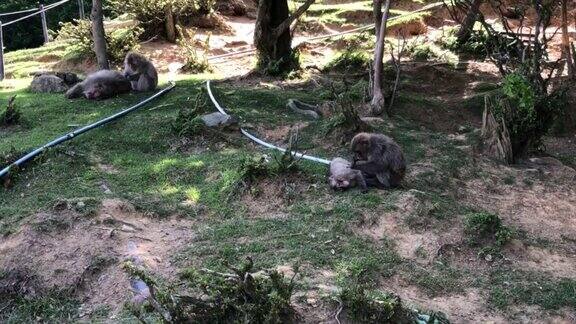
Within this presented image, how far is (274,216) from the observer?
662 cm

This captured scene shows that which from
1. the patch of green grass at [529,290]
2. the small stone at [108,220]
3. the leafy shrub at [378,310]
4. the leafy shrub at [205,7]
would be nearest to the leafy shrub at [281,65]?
the leafy shrub at [205,7]

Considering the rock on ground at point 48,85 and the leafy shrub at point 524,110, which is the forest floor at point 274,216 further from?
the rock on ground at point 48,85

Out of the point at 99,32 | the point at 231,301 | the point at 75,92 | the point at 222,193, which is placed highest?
the point at 99,32

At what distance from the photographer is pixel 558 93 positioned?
346 inches

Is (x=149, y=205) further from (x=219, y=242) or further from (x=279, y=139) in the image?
(x=279, y=139)

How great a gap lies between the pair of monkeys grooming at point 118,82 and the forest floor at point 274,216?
316mm

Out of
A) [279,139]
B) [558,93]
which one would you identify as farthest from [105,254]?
[558,93]

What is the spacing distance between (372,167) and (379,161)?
0.11 meters

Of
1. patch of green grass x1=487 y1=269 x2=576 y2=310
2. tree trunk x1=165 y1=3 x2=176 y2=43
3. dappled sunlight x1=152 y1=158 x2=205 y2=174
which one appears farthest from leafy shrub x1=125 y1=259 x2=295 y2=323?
tree trunk x1=165 y1=3 x2=176 y2=43

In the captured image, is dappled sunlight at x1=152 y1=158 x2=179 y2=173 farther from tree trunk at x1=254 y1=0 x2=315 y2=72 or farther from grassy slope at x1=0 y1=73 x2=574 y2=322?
tree trunk at x1=254 y1=0 x2=315 y2=72

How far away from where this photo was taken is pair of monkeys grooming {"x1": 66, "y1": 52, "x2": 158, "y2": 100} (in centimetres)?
1096

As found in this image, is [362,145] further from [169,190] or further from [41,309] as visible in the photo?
[41,309]

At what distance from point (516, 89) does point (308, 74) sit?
5823 mm

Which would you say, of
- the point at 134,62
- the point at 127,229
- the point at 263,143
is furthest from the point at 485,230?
the point at 134,62
